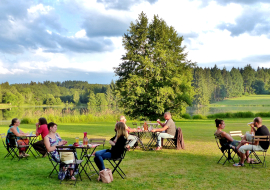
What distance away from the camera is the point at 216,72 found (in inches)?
4006

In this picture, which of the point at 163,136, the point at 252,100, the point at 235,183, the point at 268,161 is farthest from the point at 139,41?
the point at 252,100

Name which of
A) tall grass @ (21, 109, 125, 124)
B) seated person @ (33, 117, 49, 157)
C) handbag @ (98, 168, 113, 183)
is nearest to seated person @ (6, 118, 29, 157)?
seated person @ (33, 117, 49, 157)

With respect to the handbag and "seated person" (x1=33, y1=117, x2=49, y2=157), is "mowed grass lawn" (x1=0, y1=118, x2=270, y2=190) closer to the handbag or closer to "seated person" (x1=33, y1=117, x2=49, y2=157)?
the handbag

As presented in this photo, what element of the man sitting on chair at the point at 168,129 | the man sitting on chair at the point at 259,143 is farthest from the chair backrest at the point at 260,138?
the man sitting on chair at the point at 168,129

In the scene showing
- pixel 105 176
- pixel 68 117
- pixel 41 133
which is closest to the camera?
pixel 105 176

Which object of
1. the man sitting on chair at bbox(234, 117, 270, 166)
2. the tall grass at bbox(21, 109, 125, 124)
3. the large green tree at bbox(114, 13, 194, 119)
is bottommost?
the tall grass at bbox(21, 109, 125, 124)

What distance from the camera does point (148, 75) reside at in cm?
2450

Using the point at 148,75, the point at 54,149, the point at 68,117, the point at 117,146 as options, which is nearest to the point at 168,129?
the point at 117,146

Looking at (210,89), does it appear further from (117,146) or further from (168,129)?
(117,146)

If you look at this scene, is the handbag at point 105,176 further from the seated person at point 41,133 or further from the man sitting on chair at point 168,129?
the man sitting on chair at point 168,129

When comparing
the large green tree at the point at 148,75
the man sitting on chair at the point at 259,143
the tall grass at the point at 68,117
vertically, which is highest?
the large green tree at the point at 148,75

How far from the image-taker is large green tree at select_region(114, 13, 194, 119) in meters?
23.2

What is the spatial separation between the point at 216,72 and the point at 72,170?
103 metres

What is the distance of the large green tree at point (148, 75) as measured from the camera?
76.3 feet
